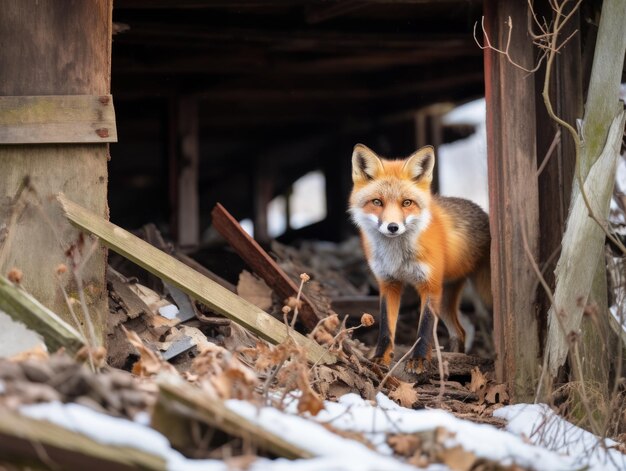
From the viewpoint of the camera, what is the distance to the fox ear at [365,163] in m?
6.36

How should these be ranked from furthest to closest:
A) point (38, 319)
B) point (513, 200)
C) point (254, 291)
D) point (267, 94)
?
point (267, 94) → point (254, 291) → point (513, 200) → point (38, 319)

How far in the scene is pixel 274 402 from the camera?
386 centimetres

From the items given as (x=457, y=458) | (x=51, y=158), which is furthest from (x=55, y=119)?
(x=457, y=458)

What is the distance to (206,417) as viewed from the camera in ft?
10.8

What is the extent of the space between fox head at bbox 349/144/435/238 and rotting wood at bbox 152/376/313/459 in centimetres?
277

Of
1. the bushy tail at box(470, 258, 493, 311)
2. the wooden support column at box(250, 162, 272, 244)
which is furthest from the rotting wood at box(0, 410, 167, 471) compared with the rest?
the wooden support column at box(250, 162, 272, 244)

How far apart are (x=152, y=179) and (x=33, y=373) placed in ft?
42.7

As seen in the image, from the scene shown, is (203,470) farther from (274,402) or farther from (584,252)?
(584,252)

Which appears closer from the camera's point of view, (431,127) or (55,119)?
(55,119)

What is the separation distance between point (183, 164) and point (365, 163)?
461 centimetres

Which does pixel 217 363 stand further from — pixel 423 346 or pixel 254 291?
pixel 254 291

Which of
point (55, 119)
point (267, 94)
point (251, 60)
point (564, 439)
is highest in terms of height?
point (251, 60)

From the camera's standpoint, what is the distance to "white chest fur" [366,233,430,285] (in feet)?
20.4

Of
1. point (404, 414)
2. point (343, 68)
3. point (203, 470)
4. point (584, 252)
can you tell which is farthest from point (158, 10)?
point (203, 470)
